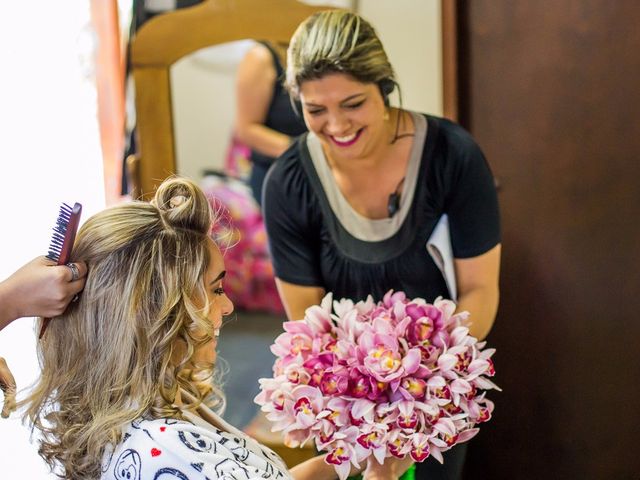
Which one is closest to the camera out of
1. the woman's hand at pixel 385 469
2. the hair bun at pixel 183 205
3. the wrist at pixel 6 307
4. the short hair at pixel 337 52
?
the wrist at pixel 6 307

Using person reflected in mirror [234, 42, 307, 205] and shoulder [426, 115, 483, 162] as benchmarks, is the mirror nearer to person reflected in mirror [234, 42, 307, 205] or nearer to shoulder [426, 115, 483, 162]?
person reflected in mirror [234, 42, 307, 205]

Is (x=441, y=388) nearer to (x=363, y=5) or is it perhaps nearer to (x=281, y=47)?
(x=281, y=47)

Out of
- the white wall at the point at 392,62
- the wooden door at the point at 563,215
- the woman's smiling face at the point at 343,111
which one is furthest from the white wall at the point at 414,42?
the woman's smiling face at the point at 343,111

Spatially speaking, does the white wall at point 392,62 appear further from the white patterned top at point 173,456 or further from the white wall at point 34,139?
the white patterned top at point 173,456

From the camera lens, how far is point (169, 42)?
231cm

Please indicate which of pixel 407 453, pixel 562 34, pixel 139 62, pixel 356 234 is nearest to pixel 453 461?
pixel 407 453

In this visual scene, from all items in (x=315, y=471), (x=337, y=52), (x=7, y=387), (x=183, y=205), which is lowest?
(x=315, y=471)

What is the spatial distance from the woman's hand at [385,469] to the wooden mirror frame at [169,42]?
3.36ft

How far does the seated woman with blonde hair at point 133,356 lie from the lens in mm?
1283

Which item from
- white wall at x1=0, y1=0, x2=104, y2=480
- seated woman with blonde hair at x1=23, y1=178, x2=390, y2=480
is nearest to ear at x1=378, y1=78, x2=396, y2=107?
seated woman with blonde hair at x1=23, y1=178, x2=390, y2=480

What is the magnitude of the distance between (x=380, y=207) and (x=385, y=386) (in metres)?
0.45

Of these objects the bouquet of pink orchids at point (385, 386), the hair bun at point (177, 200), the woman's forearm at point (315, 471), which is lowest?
the woman's forearm at point (315, 471)

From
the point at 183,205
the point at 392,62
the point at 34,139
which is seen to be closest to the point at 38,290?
the point at 183,205

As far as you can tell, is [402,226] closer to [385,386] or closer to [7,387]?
[385,386]
